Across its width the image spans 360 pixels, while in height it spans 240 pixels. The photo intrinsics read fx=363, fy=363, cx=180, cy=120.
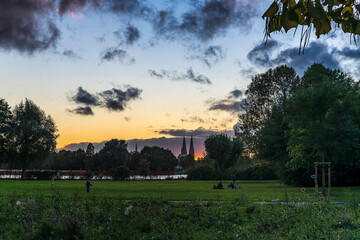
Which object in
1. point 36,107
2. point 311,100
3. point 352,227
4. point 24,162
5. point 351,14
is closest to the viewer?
point 351,14

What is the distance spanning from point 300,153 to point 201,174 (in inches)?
1317

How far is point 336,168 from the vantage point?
33.8 metres

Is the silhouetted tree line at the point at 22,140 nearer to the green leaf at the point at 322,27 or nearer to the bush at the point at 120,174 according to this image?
the bush at the point at 120,174

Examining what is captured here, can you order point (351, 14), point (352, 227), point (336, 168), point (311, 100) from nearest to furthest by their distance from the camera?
point (351, 14) < point (352, 227) < point (311, 100) < point (336, 168)

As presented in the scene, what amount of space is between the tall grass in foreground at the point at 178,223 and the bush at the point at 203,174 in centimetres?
4675

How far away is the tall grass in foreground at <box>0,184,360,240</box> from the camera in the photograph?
7.86m

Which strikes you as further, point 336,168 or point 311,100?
point 336,168

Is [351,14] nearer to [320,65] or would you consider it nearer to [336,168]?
[336,168]

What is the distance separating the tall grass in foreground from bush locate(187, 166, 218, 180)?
4675 cm

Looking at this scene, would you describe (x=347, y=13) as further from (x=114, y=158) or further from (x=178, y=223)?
(x=114, y=158)

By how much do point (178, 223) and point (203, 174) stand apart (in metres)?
49.9

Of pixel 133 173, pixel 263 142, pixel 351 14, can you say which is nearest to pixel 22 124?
pixel 133 173

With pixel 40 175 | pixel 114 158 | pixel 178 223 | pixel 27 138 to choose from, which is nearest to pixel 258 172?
pixel 40 175

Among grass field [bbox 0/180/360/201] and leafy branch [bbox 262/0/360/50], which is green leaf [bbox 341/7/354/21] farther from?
grass field [bbox 0/180/360/201]
